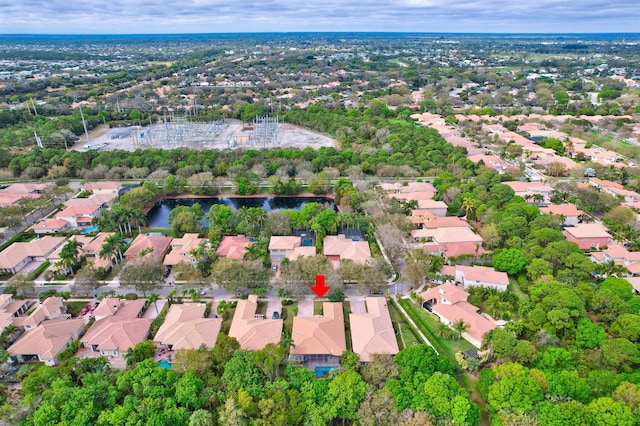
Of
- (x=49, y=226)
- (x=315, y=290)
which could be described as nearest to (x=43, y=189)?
(x=49, y=226)

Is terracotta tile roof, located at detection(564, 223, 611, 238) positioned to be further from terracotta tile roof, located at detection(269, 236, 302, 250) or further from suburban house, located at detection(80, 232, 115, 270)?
suburban house, located at detection(80, 232, 115, 270)

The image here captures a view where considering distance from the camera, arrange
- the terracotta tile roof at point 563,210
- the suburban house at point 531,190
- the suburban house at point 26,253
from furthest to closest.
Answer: the suburban house at point 531,190 → the terracotta tile roof at point 563,210 → the suburban house at point 26,253

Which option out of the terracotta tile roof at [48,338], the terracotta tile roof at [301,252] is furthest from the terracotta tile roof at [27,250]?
the terracotta tile roof at [301,252]

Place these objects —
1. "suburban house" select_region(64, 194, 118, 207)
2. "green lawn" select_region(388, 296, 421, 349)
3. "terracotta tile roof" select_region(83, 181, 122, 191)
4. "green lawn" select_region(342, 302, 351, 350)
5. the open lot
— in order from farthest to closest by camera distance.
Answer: the open lot < "terracotta tile roof" select_region(83, 181, 122, 191) < "suburban house" select_region(64, 194, 118, 207) < "green lawn" select_region(342, 302, 351, 350) < "green lawn" select_region(388, 296, 421, 349)

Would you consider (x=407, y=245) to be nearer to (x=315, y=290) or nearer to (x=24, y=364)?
(x=315, y=290)

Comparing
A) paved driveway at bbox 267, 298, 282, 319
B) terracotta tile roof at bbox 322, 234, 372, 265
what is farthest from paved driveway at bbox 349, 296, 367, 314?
paved driveway at bbox 267, 298, 282, 319

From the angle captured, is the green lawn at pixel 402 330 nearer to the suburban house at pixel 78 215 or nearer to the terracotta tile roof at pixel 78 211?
the suburban house at pixel 78 215

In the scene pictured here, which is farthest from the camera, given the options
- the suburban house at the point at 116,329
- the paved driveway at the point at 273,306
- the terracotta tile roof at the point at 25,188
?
the terracotta tile roof at the point at 25,188
